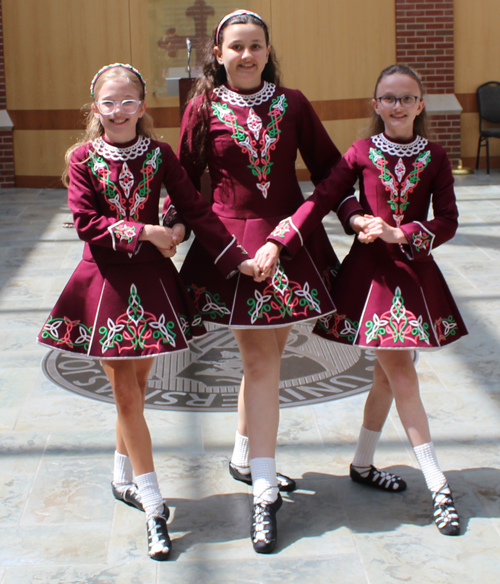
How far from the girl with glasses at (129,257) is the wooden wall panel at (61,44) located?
8.18 m

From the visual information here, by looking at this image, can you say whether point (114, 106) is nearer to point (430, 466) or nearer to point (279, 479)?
point (279, 479)

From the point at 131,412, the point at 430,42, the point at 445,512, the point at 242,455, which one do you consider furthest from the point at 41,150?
the point at 445,512

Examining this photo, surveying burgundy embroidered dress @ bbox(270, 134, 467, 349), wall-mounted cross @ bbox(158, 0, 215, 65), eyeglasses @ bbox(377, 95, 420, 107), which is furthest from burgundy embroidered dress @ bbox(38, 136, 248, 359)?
wall-mounted cross @ bbox(158, 0, 215, 65)

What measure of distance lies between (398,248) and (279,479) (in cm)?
88

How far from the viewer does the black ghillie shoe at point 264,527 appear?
230 centimetres

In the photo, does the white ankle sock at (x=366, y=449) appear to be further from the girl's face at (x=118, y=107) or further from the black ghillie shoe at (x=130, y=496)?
the girl's face at (x=118, y=107)

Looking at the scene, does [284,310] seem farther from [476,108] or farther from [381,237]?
[476,108]

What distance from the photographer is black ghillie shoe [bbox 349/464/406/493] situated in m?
2.64

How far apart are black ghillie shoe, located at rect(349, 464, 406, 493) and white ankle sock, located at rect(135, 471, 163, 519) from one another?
27.8 inches

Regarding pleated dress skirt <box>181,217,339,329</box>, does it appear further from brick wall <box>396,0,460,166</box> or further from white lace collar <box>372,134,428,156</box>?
brick wall <box>396,0,460,166</box>

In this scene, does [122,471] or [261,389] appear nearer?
[261,389]

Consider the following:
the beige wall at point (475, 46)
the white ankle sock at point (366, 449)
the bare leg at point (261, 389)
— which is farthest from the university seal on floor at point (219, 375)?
the beige wall at point (475, 46)

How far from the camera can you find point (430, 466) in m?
2.46

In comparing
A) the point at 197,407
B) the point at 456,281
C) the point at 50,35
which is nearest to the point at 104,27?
the point at 50,35
